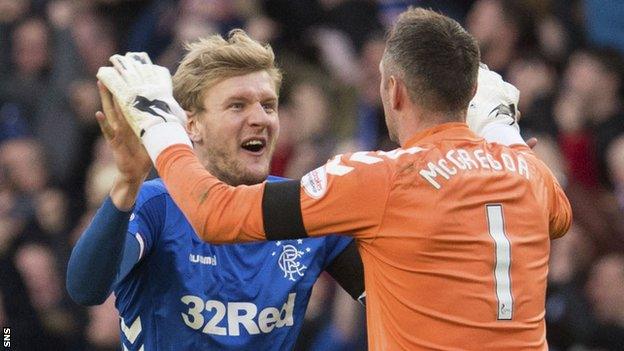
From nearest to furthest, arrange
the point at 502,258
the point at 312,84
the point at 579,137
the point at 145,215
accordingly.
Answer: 1. the point at 502,258
2. the point at 145,215
3. the point at 579,137
4. the point at 312,84

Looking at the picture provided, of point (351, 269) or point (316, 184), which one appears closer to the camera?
point (316, 184)

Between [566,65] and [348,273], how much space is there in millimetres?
4004

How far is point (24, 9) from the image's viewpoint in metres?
9.58

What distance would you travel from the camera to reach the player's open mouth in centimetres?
504

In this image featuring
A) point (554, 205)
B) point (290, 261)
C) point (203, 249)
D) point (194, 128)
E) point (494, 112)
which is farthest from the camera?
point (194, 128)

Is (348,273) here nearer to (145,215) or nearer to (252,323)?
(252,323)

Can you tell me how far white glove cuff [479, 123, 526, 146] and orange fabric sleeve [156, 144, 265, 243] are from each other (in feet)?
3.25

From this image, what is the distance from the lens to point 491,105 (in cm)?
462

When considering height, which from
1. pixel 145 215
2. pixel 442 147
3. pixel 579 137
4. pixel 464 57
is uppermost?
pixel 464 57

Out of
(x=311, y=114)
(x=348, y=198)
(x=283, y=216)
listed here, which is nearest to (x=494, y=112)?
(x=348, y=198)

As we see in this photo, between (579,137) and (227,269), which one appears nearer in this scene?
(227,269)

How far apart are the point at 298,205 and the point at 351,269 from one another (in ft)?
3.51

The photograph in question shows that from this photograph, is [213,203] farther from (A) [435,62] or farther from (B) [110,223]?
(A) [435,62]

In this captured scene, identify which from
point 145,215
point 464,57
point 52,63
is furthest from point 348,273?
point 52,63
